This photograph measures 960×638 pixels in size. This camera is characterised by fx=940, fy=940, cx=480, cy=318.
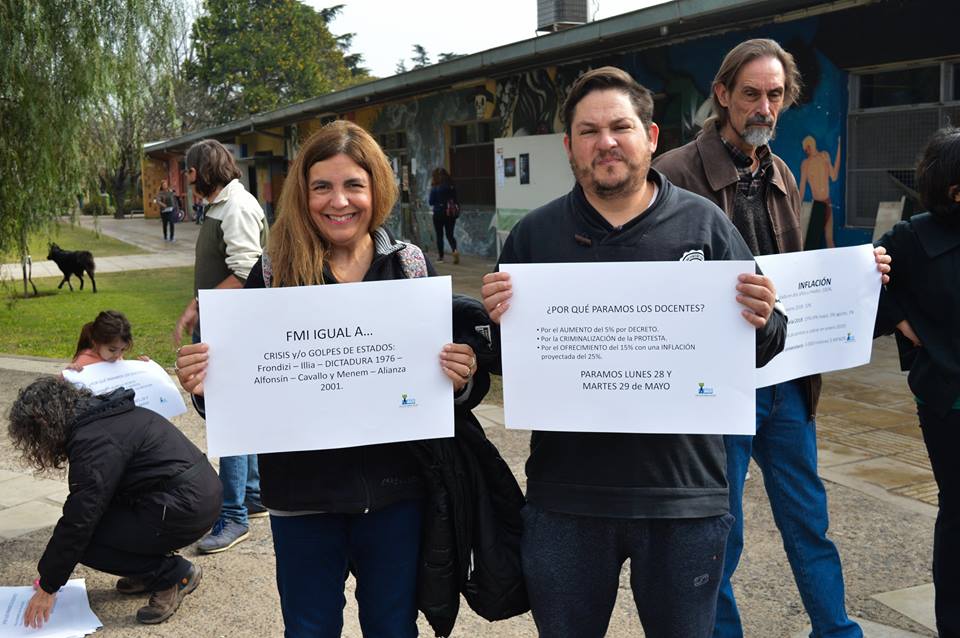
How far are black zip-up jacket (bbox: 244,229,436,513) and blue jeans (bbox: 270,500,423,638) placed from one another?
0.06 metres

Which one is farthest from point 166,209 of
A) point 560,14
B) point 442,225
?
point 560,14

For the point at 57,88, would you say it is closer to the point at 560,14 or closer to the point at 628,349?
the point at 560,14

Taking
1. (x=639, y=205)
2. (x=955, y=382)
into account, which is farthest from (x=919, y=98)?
(x=639, y=205)

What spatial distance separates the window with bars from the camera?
10.0 meters

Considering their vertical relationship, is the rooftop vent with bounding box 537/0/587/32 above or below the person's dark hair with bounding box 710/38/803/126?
above

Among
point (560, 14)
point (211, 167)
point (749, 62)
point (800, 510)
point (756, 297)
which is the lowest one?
point (800, 510)

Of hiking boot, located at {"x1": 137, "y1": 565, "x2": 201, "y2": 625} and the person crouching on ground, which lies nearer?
the person crouching on ground

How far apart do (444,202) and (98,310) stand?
7413mm

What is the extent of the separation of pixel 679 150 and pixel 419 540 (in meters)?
1.57

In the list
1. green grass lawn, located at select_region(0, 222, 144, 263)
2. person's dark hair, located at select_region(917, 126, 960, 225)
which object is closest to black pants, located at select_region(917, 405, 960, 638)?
person's dark hair, located at select_region(917, 126, 960, 225)

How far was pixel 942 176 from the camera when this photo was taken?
9.85ft

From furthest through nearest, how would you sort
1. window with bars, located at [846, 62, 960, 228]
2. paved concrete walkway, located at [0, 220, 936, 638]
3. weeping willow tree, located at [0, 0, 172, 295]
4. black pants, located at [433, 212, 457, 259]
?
black pants, located at [433, 212, 457, 259] → weeping willow tree, located at [0, 0, 172, 295] → window with bars, located at [846, 62, 960, 228] → paved concrete walkway, located at [0, 220, 936, 638]

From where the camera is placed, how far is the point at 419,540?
2.58 metres

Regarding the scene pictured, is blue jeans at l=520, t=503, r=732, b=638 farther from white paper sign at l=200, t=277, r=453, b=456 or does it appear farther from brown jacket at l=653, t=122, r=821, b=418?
brown jacket at l=653, t=122, r=821, b=418
